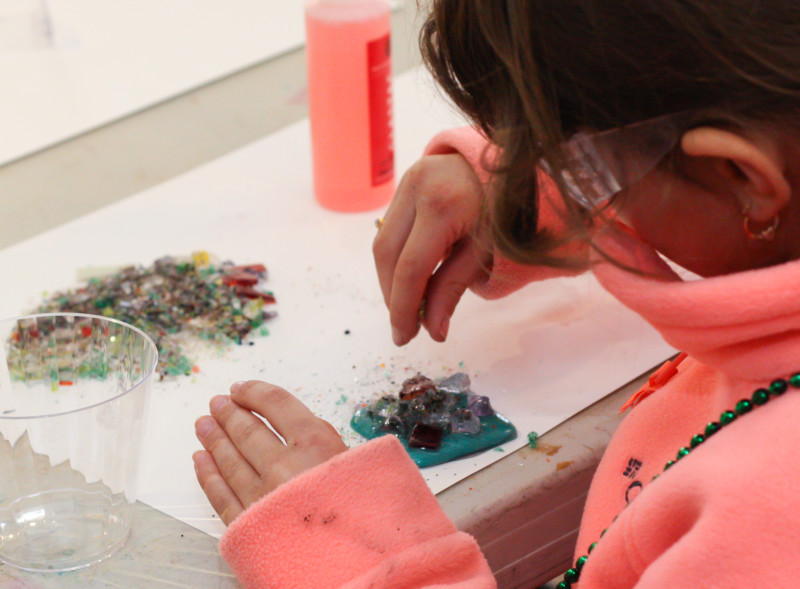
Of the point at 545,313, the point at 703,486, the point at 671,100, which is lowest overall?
the point at 545,313

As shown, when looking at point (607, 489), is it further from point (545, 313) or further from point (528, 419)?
point (545, 313)

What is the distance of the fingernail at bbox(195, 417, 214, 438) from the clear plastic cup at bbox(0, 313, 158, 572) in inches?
1.9

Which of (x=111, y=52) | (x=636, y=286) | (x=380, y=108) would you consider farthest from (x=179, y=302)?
(x=111, y=52)

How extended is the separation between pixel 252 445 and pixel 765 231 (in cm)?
31

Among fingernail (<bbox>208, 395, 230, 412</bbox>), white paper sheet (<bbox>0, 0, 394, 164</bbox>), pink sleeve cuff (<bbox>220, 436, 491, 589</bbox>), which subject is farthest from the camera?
white paper sheet (<bbox>0, 0, 394, 164</bbox>)

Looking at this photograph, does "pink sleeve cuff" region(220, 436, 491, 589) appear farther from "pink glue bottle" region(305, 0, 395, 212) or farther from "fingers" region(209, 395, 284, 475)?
"pink glue bottle" region(305, 0, 395, 212)

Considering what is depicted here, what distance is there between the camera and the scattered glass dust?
0.68 metres

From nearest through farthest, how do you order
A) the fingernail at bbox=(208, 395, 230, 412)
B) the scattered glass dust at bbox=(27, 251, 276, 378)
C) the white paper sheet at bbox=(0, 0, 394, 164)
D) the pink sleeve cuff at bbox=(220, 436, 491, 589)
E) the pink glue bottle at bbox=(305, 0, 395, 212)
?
the pink sleeve cuff at bbox=(220, 436, 491, 589) < the fingernail at bbox=(208, 395, 230, 412) < the scattered glass dust at bbox=(27, 251, 276, 378) < the pink glue bottle at bbox=(305, 0, 395, 212) < the white paper sheet at bbox=(0, 0, 394, 164)

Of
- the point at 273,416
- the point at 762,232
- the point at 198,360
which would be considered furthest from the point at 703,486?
the point at 198,360

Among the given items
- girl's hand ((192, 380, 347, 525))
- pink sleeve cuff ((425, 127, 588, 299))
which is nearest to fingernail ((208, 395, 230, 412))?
girl's hand ((192, 380, 347, 525))

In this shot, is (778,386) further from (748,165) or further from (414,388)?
(414,388)

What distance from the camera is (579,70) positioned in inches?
15.1

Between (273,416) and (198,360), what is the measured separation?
5.5 inches

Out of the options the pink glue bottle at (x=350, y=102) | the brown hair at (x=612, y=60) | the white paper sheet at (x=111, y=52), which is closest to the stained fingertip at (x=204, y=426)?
the brown hair at (x=612, y=60)
